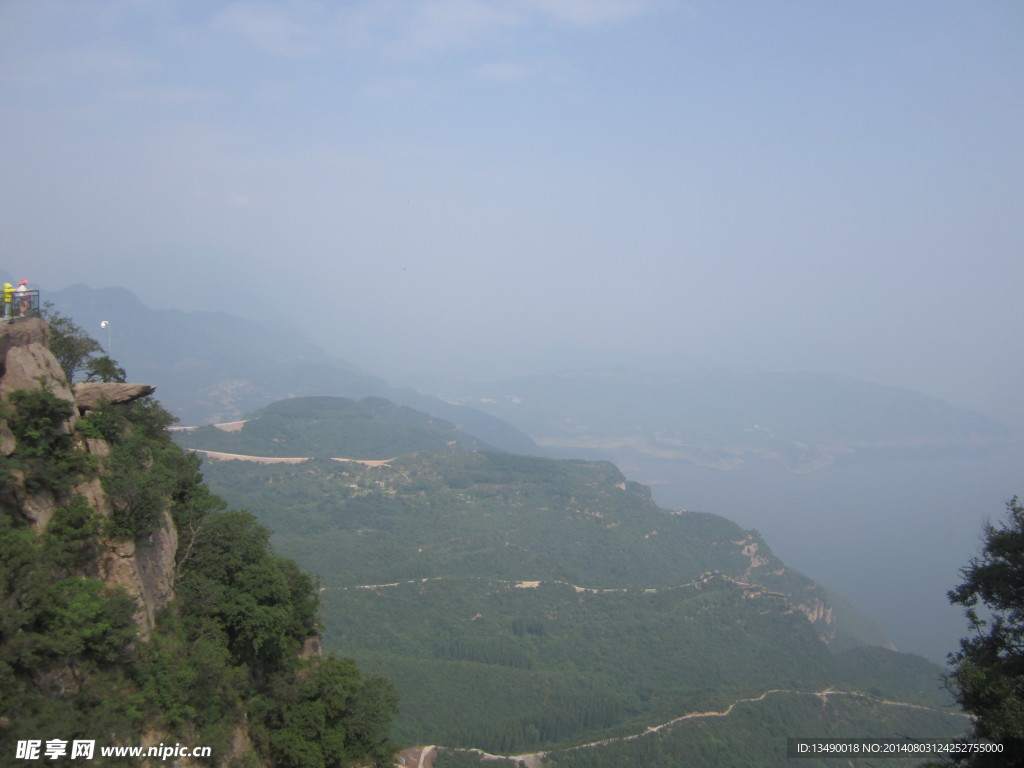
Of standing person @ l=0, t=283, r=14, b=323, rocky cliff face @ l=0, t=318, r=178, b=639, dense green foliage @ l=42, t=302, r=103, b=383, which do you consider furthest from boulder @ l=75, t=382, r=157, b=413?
standing person @ l=0, t=283, r=14, b=323

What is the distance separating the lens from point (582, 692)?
125ft

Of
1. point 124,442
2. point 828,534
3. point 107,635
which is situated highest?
point 124,442

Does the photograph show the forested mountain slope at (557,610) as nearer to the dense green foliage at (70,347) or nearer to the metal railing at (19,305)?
the dense green foliage at (70,347)

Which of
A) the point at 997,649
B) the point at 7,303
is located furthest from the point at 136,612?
the point at 997,649

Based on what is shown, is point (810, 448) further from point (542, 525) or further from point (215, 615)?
point (215, 615)

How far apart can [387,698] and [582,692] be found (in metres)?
25.6

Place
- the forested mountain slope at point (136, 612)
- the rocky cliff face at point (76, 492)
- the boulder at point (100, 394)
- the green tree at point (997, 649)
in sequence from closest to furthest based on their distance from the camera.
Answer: the forested mountain slope at point (136, 612), the green tree at point (997, 649), the rocky cliff face at point (76, 492), the boulder at point (100, 394)

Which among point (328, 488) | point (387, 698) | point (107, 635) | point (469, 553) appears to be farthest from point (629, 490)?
point (107, 635)

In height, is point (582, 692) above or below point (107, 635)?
below

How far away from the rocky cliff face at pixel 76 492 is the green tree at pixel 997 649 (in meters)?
13.9

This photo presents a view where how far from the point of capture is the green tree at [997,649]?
9805 millimetres

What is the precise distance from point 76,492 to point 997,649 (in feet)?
53.8

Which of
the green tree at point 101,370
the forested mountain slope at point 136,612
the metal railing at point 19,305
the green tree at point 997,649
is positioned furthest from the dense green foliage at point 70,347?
the green tree at point 997,649

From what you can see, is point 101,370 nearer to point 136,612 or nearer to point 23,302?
point 23,302
